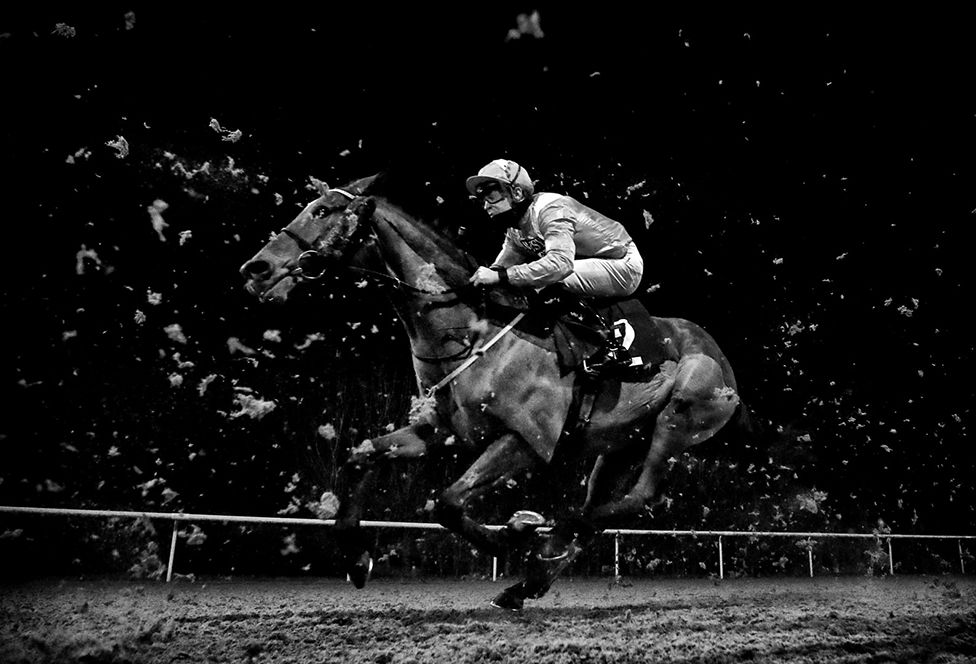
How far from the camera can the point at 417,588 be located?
295 inches

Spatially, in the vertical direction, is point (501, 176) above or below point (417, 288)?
above

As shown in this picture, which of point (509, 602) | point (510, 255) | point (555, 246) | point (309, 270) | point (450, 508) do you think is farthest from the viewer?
point (510, 255)

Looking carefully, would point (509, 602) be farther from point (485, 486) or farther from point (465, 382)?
point (465, 382)

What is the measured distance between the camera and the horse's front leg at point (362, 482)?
4031 millimetres

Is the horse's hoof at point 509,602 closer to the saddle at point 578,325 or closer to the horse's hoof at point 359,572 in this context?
the horse's hoof at point 359,572

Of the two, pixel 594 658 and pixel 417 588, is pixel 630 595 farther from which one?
pixel 594 658

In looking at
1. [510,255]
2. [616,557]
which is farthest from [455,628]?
[616,557]

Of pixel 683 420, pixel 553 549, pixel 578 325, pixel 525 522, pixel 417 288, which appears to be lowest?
pixel 553 549

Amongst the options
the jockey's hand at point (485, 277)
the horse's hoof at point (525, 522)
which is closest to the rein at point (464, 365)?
the jockey's hand at point (485, 277)

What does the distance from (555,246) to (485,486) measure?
1.35 meters

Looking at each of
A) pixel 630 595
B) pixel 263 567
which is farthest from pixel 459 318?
pixel 263 567

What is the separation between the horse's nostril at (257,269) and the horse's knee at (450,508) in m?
1.46

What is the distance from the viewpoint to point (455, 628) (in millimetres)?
3812

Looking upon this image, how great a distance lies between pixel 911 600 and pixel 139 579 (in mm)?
6818
